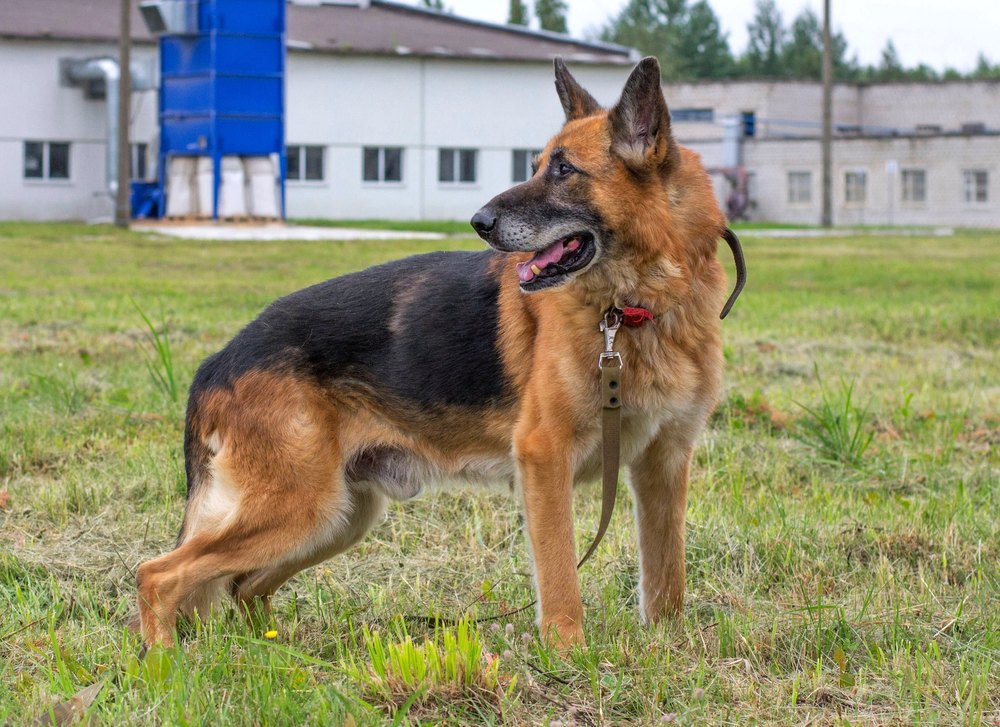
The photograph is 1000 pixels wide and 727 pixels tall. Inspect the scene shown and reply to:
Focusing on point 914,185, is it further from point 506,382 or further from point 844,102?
point 506,382

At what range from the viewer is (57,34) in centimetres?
3650

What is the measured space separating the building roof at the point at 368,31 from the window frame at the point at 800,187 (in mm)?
10990

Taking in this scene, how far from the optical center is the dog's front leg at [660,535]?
4074 mm

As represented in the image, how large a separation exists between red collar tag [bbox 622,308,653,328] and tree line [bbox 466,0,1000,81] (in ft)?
266

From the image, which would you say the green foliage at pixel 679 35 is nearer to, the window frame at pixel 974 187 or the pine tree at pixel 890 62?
the pine tree at pixel 890 62

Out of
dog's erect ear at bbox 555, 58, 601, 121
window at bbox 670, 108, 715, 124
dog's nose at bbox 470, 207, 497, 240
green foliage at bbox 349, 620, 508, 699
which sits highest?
window at bbox 670, 108, 715, 124

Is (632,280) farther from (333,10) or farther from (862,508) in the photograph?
(333,10)

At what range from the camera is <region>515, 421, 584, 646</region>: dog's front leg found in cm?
369

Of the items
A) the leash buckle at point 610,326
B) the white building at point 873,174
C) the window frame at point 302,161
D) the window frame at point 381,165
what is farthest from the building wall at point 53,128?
the leash buckle at point 610,326

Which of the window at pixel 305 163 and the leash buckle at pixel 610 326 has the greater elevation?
the window at pixel 305 163

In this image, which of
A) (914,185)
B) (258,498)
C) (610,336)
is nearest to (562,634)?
(610,336)

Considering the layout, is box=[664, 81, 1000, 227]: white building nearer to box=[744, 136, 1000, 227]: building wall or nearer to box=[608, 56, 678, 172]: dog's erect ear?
box=[744, 136, 1000, 227]: building wall

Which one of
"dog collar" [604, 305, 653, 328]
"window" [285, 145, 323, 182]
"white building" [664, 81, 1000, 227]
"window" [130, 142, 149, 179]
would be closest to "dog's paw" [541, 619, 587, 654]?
"dog collar" [604, 305, 653, 328]

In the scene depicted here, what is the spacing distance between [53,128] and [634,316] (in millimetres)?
36909
